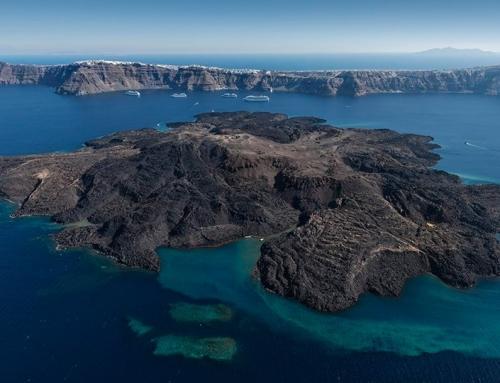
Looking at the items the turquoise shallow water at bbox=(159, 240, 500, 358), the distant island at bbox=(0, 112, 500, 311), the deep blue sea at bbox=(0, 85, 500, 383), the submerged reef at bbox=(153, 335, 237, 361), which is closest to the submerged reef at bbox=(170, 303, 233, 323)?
the deep blue sea at bbox=(0, 85, 500, 383)

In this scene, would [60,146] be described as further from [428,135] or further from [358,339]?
[428,135]

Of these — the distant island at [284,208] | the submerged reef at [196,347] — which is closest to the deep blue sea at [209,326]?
the submerged reef at [196,347]

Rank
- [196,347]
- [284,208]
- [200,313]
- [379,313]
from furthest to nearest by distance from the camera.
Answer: [284,208]
[379,313]
[200,313]
[196,347]

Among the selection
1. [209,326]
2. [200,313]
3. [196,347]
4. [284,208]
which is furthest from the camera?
[284,208]

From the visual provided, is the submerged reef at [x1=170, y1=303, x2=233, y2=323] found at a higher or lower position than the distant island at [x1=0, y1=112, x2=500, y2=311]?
lower

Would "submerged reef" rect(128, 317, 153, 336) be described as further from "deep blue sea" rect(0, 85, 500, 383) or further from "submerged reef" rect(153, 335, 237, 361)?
"submerged reef" rect(153, 335, 237, 361)

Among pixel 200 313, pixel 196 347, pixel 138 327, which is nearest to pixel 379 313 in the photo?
pixel 200 313

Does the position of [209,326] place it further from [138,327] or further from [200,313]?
[138,327]

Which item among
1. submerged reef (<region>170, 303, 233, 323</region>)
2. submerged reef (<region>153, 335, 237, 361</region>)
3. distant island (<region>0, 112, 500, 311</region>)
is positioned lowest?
submerged reef (<region>153, 335, 237, 361</region>)
